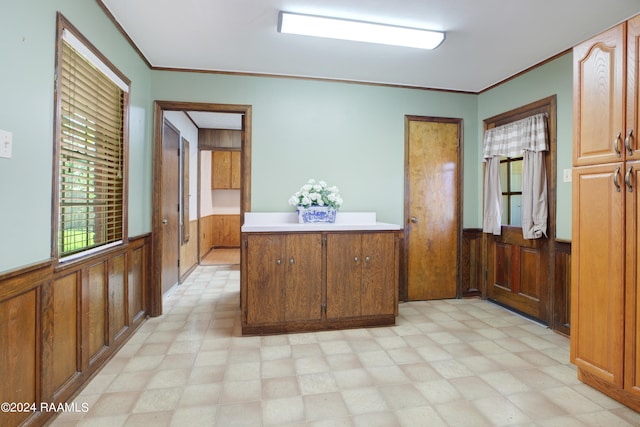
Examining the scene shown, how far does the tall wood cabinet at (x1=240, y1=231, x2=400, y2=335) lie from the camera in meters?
2.75

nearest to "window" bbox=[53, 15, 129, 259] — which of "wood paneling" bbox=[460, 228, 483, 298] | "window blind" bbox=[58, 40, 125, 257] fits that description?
"window blind" bbox=[58, 40, 125, 257]

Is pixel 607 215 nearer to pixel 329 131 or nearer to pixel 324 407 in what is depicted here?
pixel 324 407

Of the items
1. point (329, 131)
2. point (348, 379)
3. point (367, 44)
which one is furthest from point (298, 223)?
point (367, 44)

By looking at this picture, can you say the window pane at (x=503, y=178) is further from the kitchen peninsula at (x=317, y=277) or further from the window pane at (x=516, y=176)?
the kitchen peninsula at (x=317, y=277)

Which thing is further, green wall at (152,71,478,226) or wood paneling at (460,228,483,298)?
wood paneling at (460,228,483,298)

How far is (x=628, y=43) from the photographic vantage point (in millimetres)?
1756

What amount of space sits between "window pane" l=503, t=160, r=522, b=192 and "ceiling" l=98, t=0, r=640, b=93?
3.05 ft

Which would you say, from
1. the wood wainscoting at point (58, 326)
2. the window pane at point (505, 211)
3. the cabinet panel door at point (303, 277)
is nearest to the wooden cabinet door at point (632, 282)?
the window pane at point (505, 211)

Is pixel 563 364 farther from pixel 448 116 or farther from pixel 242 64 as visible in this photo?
pixel 242 64

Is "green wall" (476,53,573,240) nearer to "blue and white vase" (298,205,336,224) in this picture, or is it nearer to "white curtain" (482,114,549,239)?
"white curtain" (482,114,549,239)

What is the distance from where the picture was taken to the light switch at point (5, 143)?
132cm

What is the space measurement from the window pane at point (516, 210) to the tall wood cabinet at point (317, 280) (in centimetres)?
143

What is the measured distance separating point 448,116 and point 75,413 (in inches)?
163

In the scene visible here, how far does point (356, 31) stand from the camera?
8.08 ft
